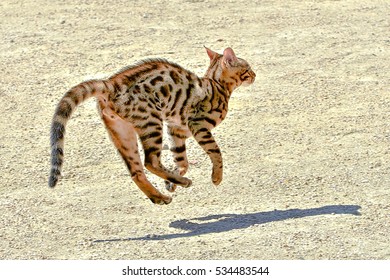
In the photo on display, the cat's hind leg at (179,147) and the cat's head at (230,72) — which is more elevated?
the cat's head at (230,72)

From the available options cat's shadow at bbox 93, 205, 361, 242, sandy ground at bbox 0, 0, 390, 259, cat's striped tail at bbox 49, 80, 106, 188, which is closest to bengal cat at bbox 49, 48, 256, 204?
cat's striped tail at bbox 49, 80, 106, 188

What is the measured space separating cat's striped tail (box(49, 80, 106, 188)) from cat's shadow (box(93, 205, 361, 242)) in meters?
0.94

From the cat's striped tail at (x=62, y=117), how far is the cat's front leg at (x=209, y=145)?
1086 mm

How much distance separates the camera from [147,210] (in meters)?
11.2

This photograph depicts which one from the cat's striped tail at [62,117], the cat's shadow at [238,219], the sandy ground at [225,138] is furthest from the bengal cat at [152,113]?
the cat's shadow at [238,219]

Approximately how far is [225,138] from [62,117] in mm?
2653

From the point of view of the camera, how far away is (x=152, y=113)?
11.1 m

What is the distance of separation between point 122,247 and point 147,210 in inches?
35.1

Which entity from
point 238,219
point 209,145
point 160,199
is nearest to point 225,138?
point 209,145

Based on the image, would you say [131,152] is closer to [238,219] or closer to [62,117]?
[62,117]

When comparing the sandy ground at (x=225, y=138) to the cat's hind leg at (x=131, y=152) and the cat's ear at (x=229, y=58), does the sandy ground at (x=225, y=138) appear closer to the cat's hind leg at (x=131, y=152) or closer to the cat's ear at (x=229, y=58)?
the cat's hind leg at (x=131, y=152)

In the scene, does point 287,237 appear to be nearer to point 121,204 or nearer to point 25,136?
point 121,204

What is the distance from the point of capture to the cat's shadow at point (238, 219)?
421 inches
